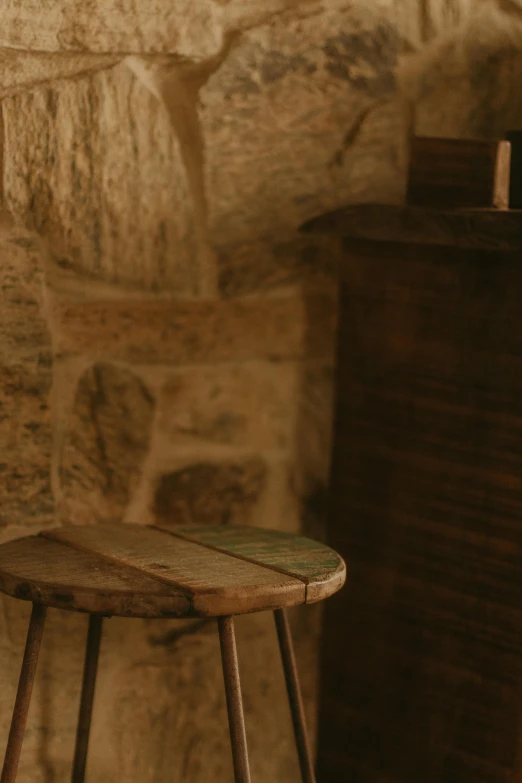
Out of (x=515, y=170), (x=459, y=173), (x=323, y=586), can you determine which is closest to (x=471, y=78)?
(x=515, y=170)

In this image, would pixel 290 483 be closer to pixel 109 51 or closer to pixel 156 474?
pixel 156 474

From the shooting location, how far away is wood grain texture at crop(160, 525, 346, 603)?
4.34 feet

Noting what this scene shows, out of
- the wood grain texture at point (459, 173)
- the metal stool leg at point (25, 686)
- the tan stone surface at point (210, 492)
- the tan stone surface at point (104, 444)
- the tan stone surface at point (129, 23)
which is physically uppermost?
the tan stone surface at point (129, 23)

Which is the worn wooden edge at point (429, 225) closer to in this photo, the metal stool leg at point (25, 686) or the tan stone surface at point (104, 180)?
the tan stone surface at point (104, 180)

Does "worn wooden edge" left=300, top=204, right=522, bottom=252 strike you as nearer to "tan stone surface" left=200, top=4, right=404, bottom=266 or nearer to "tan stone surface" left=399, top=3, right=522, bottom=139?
"tan stone surface" left=200, top=4, right=404, bottom=266

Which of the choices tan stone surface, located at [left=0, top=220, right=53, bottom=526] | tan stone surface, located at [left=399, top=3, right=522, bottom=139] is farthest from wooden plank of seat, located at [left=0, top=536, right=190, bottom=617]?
tan stone surface, located at [left=399, top=3, right=522, bottom=139]

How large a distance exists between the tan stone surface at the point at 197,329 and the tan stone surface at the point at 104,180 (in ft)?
0.15

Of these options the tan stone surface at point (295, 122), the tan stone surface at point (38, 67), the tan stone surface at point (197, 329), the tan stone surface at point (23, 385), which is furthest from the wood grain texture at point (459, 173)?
the tan stone surface at point (23, 385)

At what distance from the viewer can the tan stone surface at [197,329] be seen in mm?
1624

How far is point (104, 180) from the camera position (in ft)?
5.23

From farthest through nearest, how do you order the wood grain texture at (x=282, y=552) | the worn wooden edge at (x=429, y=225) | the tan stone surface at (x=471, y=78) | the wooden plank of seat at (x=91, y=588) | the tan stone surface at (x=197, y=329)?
the tan stone surface at (x=471, y=78)
the tan stone surface at (x=197, y=329)
the worn wooden edge at (x=429, y=225)
the wood grain texture at (x=282, y=552)
the wooden plank of seat at (x=91, y=588)

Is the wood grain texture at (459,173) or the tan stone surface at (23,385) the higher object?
the wood grain texture at (459,173)

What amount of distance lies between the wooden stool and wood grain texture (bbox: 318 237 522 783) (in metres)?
0.25

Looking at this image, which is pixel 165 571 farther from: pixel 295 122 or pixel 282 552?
pixel 295 122
